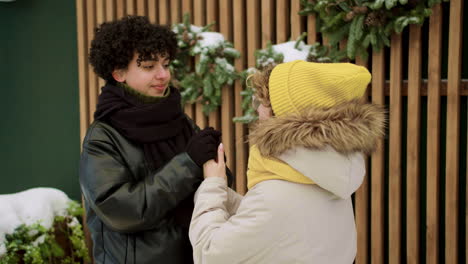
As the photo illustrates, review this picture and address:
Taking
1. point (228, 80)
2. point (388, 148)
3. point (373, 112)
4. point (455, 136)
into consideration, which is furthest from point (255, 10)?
point (373, 112)

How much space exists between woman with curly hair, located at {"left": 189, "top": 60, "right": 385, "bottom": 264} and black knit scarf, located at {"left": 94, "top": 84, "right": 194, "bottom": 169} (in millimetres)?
511

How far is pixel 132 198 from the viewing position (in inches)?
63.5

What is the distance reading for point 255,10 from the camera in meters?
3.53

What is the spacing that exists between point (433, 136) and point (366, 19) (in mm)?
808

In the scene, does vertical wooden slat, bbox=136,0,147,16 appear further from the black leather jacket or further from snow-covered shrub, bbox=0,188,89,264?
the black leather jacket

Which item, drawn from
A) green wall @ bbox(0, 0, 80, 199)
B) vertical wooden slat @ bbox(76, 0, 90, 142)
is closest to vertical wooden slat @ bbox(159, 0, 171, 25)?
vertical wooden slat @ bbox(76, 0, 90, 142)

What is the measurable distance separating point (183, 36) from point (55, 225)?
206 cm

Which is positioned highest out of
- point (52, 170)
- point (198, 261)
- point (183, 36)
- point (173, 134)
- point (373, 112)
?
point (183, 36)

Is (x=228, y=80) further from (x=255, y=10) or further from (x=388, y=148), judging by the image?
(x=388, y=148)

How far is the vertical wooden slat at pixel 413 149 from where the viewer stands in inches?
114

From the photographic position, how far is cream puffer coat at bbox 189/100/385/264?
129cm

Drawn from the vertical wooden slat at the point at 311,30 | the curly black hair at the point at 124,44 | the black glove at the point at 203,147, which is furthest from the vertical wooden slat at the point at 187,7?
the black glove at the point at 203,147

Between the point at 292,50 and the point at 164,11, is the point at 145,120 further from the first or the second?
the point at 164,11

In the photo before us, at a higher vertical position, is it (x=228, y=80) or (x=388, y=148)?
(x=228, y=80)
